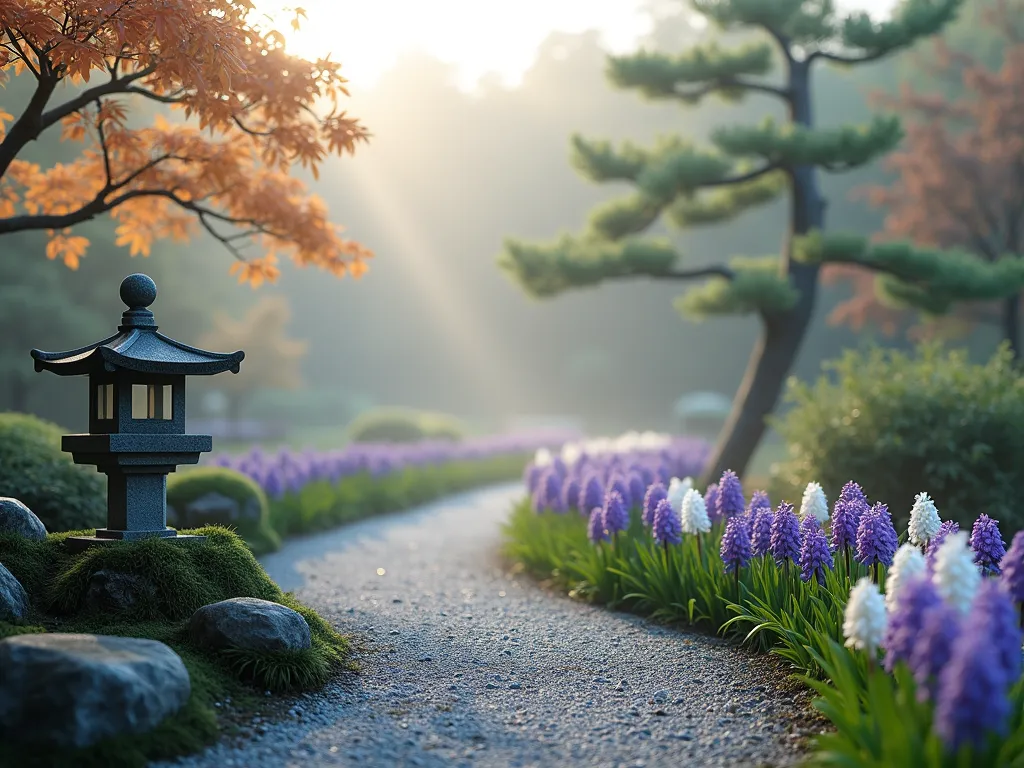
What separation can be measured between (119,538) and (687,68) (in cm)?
924

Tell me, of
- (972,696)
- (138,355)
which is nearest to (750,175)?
(138,355)

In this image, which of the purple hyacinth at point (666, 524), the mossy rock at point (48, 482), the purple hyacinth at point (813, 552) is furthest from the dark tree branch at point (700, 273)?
the mossy rock at point (48, 482)

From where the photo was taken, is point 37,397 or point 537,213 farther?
point 537,213

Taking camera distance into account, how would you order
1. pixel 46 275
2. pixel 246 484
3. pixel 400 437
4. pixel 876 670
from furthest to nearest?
1. pixel 400 437
2. pixel 46 275
3. pixel 246 484
4. pixel 876 670

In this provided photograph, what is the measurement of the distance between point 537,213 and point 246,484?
128ft

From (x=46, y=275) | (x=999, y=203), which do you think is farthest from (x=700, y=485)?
(x=46, y=275)

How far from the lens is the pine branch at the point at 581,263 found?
36.4 feet

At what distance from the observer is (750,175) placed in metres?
11.5

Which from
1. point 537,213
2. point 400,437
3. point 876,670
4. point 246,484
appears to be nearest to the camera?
point 876,670

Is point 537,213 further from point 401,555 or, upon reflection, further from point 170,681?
point 170,681

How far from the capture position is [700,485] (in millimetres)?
11117

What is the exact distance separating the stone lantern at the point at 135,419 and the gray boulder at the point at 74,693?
173 cm

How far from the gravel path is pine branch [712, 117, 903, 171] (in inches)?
237

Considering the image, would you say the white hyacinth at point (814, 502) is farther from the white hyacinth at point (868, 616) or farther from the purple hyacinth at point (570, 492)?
the purple hyacinth at point (570, 492)
